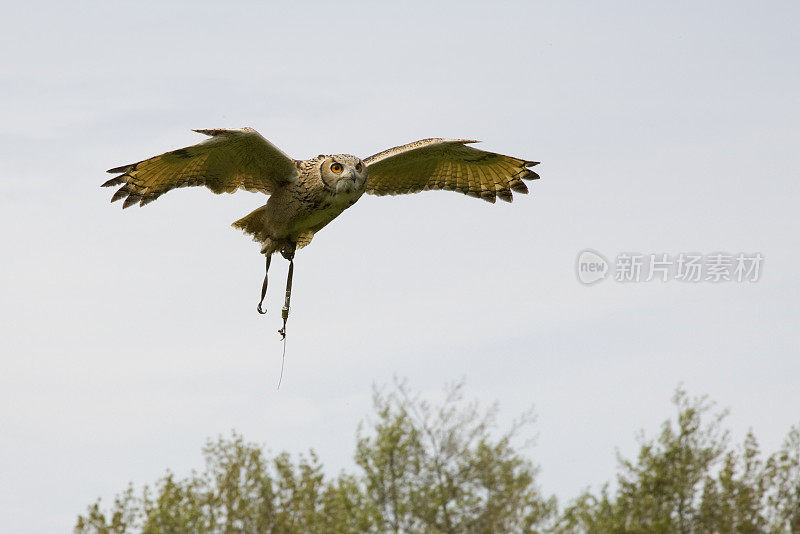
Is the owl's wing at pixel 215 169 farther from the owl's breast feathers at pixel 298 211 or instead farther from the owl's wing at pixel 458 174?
the owl's wing at pixel 458 174

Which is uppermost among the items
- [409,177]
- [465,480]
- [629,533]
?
[409,177]

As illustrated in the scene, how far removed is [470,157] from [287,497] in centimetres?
726

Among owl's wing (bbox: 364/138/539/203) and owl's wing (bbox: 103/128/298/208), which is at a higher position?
owl's wing (bbox: 364/138/539/203)

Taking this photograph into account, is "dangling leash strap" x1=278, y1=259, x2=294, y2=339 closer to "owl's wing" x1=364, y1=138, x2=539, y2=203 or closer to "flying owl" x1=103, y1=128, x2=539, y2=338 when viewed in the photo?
"flying owl" x1=103, y1=128, x2=539, y2=338

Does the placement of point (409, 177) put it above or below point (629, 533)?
above

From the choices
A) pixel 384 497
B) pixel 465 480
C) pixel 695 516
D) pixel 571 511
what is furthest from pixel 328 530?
pixel 695 516

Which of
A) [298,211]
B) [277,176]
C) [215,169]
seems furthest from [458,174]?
[215,169]

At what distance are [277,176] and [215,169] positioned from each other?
57 centimetres

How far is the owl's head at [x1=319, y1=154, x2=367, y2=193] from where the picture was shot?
413 inches

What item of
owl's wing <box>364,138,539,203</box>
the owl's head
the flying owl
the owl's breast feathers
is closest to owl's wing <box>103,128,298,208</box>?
the flying owl

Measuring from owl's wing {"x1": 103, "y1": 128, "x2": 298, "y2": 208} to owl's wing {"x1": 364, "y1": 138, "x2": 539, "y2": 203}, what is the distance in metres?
1.27

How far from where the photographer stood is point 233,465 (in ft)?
59.5

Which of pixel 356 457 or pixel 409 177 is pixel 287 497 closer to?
pixel 356 457

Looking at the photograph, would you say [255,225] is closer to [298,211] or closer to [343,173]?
[298,211]
